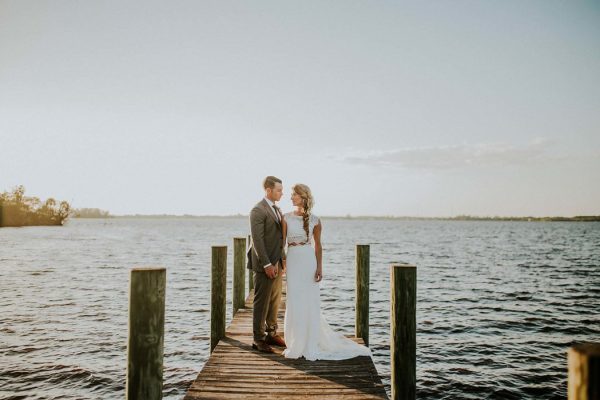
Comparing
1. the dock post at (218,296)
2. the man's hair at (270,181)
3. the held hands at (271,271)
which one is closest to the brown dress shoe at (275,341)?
the dock post at (218,296)

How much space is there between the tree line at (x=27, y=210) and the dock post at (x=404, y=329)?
118429mm

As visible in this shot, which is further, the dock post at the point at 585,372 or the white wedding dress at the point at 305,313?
the white wedding dress at the point at 305,313

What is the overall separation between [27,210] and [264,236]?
124530 mm

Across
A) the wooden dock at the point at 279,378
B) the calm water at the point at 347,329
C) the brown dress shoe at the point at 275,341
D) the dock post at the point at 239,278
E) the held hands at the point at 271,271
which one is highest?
the held hands at the point at 271,271

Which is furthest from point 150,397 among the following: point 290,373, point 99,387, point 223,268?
point 99,387

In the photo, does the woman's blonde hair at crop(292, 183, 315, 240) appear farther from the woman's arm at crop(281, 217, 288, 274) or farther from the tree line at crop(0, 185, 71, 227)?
the tree line at crop(0, 185, 71, 227)

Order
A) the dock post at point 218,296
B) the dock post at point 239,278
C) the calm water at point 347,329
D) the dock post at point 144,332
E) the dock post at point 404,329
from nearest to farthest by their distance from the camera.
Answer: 1. the dock post at point 144,332
2. the dock post at point 404,329
3. the dock post at point 218,296
4. the calm water at point 347,329
5. the dock post at point 239,278

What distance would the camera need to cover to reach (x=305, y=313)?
597cm

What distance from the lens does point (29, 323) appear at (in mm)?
13180

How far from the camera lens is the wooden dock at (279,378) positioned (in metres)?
4.62

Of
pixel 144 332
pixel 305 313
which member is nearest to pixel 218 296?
pixel 305 313

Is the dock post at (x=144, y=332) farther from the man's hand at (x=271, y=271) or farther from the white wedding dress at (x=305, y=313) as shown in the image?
the white wedding dress at (x=305, y=313)

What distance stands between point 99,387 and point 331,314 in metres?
8.33

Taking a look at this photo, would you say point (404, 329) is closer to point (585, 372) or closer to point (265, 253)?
point (265, 253)
